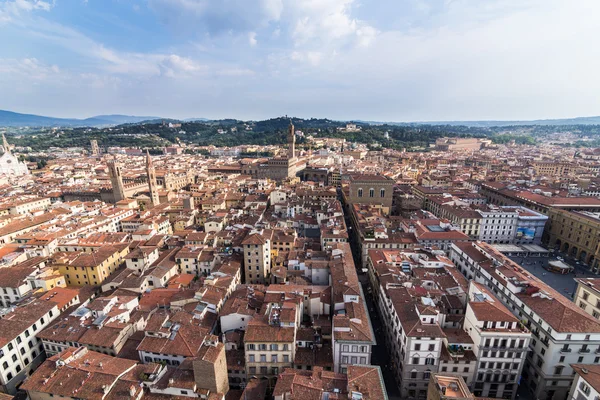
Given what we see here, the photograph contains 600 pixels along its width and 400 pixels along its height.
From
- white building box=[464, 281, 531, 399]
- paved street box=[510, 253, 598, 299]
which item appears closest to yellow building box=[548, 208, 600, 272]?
paved street box=[510, 253, 598, 299]

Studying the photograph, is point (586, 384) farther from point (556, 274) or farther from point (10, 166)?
point (10, 166)

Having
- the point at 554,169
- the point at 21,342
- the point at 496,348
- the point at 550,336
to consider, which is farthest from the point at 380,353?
the point at 554,169

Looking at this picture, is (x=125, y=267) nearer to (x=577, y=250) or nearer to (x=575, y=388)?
(x=575, y=388)

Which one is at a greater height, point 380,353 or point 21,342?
point 21,342

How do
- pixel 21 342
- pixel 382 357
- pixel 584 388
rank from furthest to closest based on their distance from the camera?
pixel 382 357, pixel 21 342, pixel 584 388

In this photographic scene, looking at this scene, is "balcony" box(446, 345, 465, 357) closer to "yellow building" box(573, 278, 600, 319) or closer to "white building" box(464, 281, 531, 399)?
"white building" box(464, 281, 531, 399)

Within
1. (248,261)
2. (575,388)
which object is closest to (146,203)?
(248,261)
